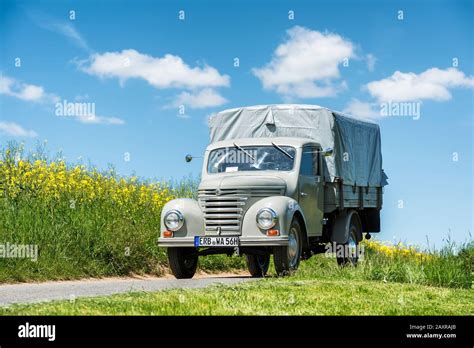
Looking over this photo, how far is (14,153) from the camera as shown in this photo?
18516mm

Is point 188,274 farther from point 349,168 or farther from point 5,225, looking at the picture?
point 349,168

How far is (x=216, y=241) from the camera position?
13930 mm

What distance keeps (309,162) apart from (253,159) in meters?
1.25

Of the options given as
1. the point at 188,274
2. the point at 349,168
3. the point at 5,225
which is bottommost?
the point at 188,274

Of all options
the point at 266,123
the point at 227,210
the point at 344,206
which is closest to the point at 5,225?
the point at 227,210

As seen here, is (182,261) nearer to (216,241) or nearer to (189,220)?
(189,220)

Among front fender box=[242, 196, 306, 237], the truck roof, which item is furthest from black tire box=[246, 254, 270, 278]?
front fender box=[242, 196, 306, 237]

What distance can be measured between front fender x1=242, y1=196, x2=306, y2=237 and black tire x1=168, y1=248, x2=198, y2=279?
149 centimetres

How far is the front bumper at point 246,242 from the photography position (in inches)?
534

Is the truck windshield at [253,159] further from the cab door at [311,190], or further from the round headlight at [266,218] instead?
the round headlight at [266,218]

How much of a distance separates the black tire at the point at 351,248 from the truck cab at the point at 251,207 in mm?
1989

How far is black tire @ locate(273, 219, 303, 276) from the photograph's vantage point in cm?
1386

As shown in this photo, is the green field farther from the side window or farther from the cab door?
the side window
